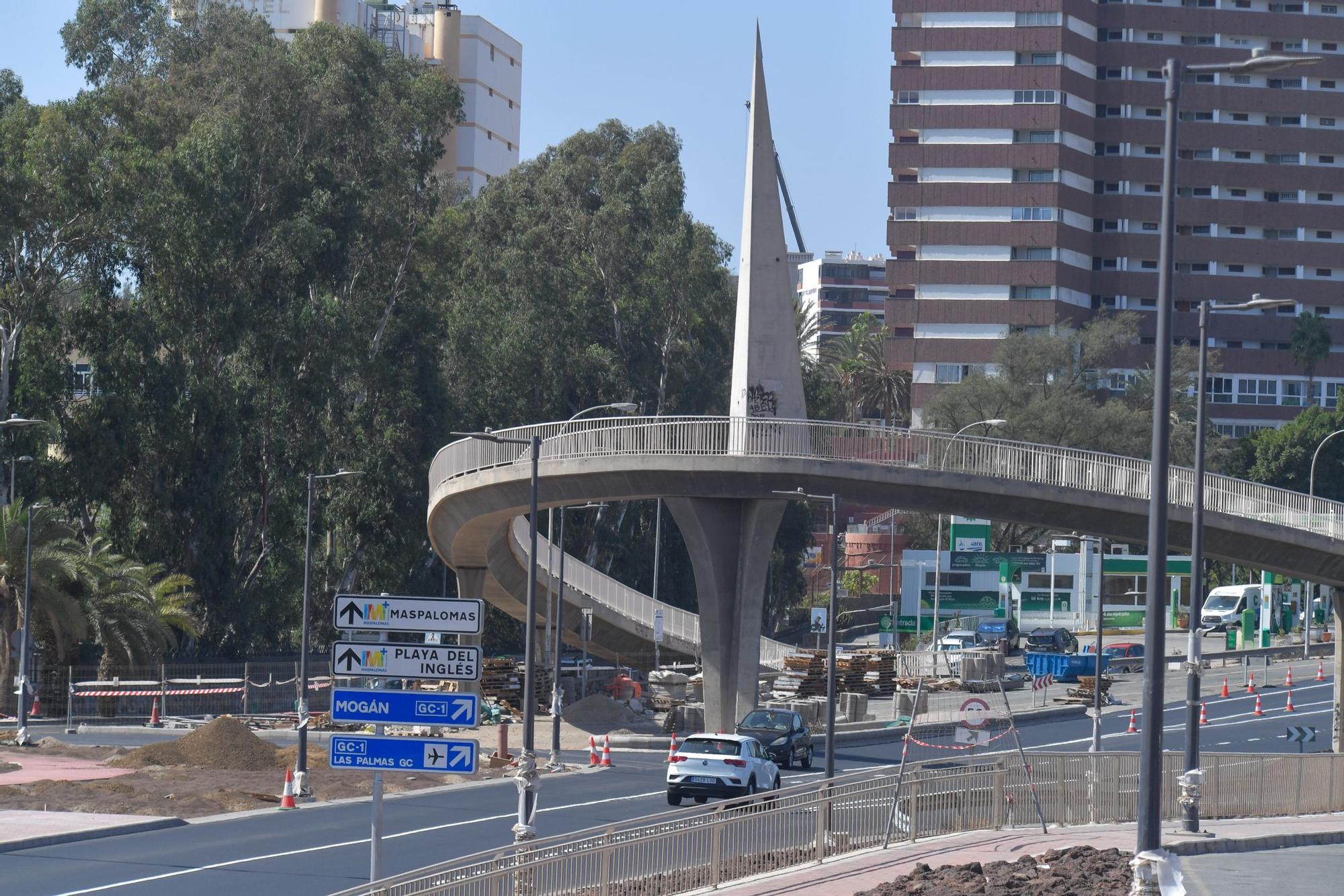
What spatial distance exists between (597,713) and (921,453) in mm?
15821

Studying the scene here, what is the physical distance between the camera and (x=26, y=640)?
153 ft

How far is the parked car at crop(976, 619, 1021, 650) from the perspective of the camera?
76.6 meters

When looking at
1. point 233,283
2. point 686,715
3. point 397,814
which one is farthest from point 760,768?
point 233,283

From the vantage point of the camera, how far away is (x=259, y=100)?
60969mm

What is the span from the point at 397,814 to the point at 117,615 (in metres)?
23.6

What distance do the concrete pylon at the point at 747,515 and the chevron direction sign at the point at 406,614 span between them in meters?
29.9

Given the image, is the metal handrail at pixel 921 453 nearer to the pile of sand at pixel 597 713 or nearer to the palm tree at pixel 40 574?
the pile of sand at pixel 597 713

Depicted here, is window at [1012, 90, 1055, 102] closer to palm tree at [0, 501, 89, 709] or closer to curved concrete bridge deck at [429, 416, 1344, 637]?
curved concrete bridge deck at [429, 416, 1344, 637]

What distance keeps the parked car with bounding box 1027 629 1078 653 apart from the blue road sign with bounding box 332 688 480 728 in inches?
2441

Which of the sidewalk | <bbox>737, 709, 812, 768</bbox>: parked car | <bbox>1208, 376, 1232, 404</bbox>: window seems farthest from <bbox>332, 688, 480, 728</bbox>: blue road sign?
<bbox>1208, 376, 1232, 404</bbox>: window

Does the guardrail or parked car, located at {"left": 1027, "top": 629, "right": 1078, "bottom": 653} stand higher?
the guardrail

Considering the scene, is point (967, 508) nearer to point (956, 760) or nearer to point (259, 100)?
point (956, 760)

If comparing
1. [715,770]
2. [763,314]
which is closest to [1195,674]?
[715,770]

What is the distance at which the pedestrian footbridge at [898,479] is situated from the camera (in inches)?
1576
